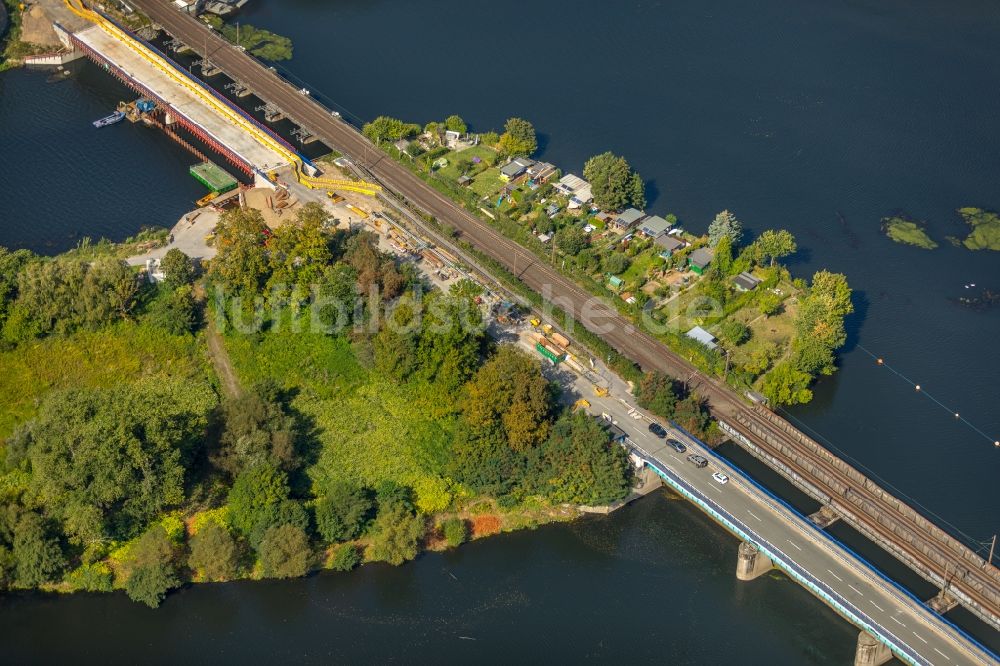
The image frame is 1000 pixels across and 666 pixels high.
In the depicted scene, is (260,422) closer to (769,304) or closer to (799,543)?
(799,543)

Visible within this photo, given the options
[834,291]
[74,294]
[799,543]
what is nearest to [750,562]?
[799,543]

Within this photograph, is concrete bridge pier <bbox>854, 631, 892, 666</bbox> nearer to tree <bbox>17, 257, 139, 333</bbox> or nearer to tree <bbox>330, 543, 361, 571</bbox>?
tree <bbox>330, 543, 361, 571</bbox>

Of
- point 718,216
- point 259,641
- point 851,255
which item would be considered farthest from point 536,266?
point 259,641

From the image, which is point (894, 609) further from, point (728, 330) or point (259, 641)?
point (259, 641)

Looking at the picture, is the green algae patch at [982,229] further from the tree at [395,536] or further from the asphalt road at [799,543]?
the tree at [395,536]

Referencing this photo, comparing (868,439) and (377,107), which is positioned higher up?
(377,107)

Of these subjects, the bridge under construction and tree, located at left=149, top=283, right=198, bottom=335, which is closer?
tree, located at left=149, top=283, right=198, bottom=335

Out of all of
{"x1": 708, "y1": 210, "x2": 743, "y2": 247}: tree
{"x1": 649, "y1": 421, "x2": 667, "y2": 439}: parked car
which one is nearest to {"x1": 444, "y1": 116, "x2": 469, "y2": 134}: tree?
{"x1": 708, "y1": 210, "x2": 743, "y2": 247}: tree
